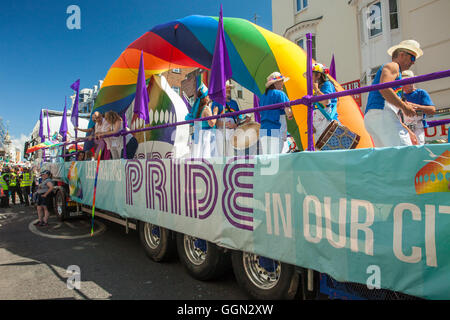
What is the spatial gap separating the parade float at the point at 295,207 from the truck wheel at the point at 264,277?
1cm

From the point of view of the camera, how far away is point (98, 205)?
6.59m

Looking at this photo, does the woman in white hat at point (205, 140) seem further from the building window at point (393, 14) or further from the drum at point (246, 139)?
the building window at point (393, 14)

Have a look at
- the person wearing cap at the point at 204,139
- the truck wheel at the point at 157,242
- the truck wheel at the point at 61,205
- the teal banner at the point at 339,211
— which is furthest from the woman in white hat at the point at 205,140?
the truck wheel at the point at 61,205

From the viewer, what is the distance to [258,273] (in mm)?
3393

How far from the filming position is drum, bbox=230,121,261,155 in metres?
4.02

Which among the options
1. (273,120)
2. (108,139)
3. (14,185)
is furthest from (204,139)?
(14,185)

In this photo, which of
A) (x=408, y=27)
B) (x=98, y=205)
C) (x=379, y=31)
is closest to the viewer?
(x=98, y=205)

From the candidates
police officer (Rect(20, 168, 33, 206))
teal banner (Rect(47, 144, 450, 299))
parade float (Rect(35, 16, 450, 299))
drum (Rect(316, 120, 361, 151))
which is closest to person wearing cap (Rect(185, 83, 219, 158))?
parade float (Rect(35, 16, 450, 299))

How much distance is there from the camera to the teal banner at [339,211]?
201 cm

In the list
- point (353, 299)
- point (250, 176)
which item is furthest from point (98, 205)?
point (353, 299)

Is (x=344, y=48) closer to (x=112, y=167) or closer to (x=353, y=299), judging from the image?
(x=112, y=167)

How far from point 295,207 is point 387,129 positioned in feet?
4.10

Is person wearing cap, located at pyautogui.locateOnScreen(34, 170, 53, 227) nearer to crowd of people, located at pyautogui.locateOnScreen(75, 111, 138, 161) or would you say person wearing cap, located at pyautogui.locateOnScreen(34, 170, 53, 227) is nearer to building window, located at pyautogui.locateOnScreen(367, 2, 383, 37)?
crowd of people, located at pyautogui.locateOnScreen(75, 111, 138, 161)
